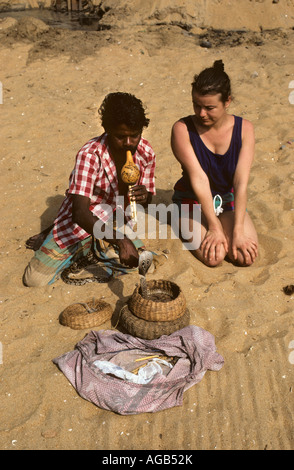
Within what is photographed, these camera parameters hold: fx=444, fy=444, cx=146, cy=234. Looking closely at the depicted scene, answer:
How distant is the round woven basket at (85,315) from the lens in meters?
3.19

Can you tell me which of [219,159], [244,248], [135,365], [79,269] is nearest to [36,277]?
[79,269]

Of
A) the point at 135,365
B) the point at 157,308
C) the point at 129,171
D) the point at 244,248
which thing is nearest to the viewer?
the point at 135,365

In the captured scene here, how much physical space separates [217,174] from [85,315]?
1.81m

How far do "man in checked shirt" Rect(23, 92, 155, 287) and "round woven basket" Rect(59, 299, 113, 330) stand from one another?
40 cm

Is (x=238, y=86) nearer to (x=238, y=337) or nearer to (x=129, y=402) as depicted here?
(x=238, y=337)

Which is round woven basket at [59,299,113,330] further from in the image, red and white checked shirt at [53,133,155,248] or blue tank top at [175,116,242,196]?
blue tank top at [175,116,242,196]

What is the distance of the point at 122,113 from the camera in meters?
3.29

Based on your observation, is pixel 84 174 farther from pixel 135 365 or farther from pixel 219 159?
pixel 135 365

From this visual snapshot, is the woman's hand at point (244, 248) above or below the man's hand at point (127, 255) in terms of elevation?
below

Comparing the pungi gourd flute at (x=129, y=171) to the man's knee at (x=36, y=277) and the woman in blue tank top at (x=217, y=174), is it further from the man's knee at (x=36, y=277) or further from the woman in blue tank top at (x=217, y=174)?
the man's knee at (x=36, y=277)

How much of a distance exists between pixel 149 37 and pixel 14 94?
3.56 metres

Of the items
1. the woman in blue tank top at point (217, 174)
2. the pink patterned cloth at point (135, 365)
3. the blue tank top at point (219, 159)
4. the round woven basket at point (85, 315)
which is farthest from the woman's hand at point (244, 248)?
the round woven basket at point (85, 315)
